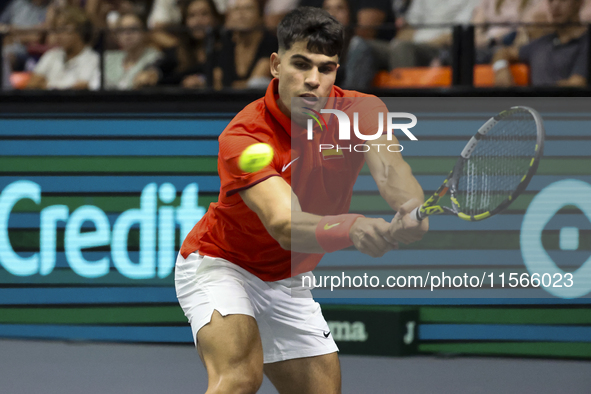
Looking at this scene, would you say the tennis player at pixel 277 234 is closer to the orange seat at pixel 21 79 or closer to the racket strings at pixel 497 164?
the racket strings at pixel 497 164

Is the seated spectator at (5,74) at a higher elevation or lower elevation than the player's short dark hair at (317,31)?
higher

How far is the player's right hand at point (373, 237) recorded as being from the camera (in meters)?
A: 2.20

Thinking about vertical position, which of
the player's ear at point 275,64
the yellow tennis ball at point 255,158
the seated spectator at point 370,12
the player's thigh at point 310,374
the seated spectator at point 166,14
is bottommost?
the player's thigh at point 310,374

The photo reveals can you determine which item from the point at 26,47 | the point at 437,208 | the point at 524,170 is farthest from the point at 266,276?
the point at 26,47

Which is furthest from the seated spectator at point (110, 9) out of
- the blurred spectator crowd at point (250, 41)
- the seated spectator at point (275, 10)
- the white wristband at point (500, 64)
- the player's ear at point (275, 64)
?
the player's ear at point (275, 64)

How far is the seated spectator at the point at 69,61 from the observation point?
590cm

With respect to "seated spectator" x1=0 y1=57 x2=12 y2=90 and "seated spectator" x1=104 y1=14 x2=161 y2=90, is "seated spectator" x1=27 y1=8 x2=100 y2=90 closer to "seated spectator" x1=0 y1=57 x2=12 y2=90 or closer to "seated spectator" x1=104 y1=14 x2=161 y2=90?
"seated spectator" x1=104 y1=14 x2=161 y2=90

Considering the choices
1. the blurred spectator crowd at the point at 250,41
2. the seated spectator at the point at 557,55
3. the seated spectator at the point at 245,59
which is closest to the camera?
the seated spectator at the point at 557,55

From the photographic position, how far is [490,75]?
5125mm

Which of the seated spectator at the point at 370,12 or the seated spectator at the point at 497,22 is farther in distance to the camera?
the seated spectator at the point at 370,12

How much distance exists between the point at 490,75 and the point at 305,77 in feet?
9.13

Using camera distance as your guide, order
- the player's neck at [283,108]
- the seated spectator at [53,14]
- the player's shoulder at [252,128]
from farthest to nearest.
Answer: the seated spectator at [53,14], the player's neck at [283,108], the player's shoulder at [252,128]

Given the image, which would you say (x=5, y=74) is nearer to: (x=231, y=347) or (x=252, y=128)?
(x=252, y=128)

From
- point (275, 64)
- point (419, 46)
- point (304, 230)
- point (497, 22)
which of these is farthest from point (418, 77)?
point (304, 230)
